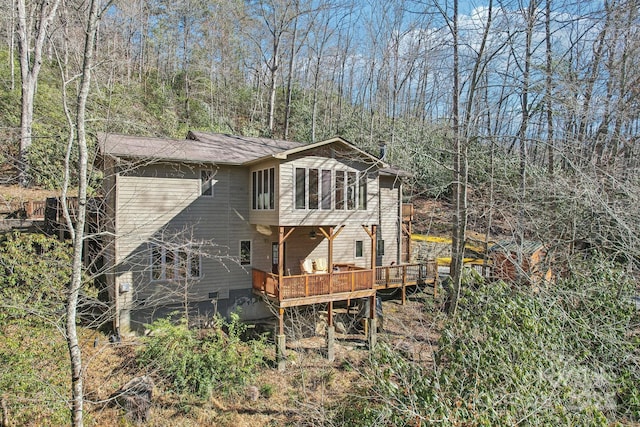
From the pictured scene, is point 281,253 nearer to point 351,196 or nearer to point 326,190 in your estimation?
point 326,190

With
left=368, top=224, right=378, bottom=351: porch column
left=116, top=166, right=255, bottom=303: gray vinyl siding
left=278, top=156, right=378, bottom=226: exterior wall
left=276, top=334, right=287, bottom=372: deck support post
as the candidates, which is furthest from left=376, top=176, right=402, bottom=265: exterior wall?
left=276, top=334, right=287, bottom=372: deck support post

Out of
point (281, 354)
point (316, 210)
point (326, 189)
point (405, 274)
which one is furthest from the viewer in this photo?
point (405, 274)

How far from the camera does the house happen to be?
1197 centimetres

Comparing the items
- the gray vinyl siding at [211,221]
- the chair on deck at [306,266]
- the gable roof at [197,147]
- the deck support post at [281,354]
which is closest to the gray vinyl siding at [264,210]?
the gray vinyl siding at [211,221]

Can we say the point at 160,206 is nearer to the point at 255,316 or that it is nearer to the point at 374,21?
the point at 255,316

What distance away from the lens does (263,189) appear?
13281 millimetres

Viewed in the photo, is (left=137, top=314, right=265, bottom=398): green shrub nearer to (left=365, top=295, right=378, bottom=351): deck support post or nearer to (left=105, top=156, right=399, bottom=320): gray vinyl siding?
(left=105, top=156, right=399, bottom=320): gray vinyl siding

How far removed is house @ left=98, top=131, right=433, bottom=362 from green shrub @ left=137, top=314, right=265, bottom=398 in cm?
170

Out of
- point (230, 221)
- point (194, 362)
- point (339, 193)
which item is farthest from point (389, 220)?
point (194, 362)

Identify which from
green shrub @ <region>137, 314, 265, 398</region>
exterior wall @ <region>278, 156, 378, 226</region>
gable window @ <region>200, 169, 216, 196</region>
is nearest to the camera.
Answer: green shrub @ <region>137, 314, 265, 398</region>

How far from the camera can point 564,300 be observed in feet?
22.0

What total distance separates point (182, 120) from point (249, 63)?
10.5 m

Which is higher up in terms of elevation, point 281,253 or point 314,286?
point 281,253

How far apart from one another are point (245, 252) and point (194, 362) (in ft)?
15.7
